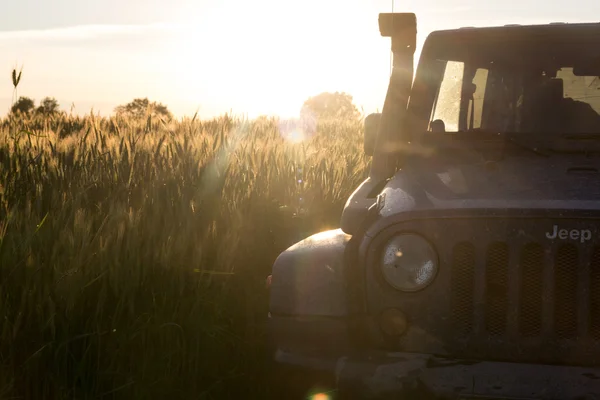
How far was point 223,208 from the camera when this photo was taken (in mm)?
5836

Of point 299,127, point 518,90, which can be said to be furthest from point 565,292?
point 299,127

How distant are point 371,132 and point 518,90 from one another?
0.84 metres

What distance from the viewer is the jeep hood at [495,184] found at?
11.6 ft

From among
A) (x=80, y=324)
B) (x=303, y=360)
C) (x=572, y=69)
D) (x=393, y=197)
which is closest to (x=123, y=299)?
(x=80, y=324)

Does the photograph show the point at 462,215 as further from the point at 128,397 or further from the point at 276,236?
the point at 276,236

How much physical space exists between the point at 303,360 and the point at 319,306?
0.23 metres

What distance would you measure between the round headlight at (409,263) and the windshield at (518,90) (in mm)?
1324

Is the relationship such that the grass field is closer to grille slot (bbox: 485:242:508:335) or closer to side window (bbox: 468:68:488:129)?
grille slot (bbox: 485:242:508:335)

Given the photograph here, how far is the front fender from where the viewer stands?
3623 millimetres

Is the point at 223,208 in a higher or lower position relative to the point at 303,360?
higher

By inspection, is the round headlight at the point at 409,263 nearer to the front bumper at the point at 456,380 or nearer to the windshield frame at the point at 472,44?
the front bumper at the point at 456,380

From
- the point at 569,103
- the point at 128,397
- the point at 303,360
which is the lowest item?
the point at 128,397

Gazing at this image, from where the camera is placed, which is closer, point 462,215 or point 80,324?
point 462,215

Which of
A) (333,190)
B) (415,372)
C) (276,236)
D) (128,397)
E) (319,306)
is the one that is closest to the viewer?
(415,372)
